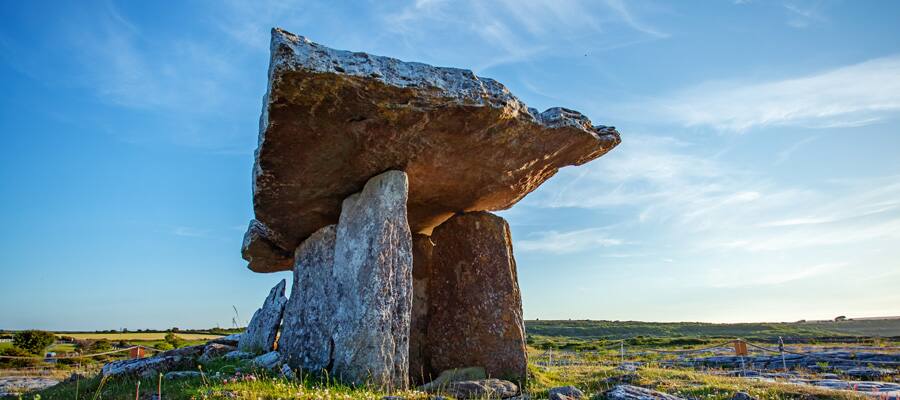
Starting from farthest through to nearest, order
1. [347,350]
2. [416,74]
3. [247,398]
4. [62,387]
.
→ [62,387] → [347,350] → [416,74] → [247,398]

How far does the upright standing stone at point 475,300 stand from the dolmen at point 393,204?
0.09 feet

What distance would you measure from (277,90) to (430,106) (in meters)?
2.01

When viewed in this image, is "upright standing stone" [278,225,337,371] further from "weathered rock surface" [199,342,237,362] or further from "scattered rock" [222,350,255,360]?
"weathered rock surface" [199,342,237,362]

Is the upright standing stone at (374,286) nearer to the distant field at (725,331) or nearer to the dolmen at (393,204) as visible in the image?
the dolmen at (393,204)

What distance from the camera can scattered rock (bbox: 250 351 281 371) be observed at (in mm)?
7854

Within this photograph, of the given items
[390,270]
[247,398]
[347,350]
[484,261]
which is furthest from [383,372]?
[484,261]

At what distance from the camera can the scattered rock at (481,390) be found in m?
7.35

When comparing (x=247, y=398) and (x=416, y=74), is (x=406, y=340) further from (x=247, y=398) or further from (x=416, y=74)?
(x=416, y=74)

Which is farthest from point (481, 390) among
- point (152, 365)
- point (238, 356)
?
point (152, 365)

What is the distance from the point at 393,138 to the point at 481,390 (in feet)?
13.0

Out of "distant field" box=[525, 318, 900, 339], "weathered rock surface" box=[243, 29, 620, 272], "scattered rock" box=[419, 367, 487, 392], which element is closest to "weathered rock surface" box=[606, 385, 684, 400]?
"scattered rock" box=[419, 367, 487, 392]

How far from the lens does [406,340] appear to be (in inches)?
302

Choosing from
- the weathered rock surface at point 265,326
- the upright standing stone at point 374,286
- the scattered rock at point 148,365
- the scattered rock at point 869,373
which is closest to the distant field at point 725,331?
the scattered rock at point 869,373

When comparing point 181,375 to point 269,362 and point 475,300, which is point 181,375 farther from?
point 475,300
